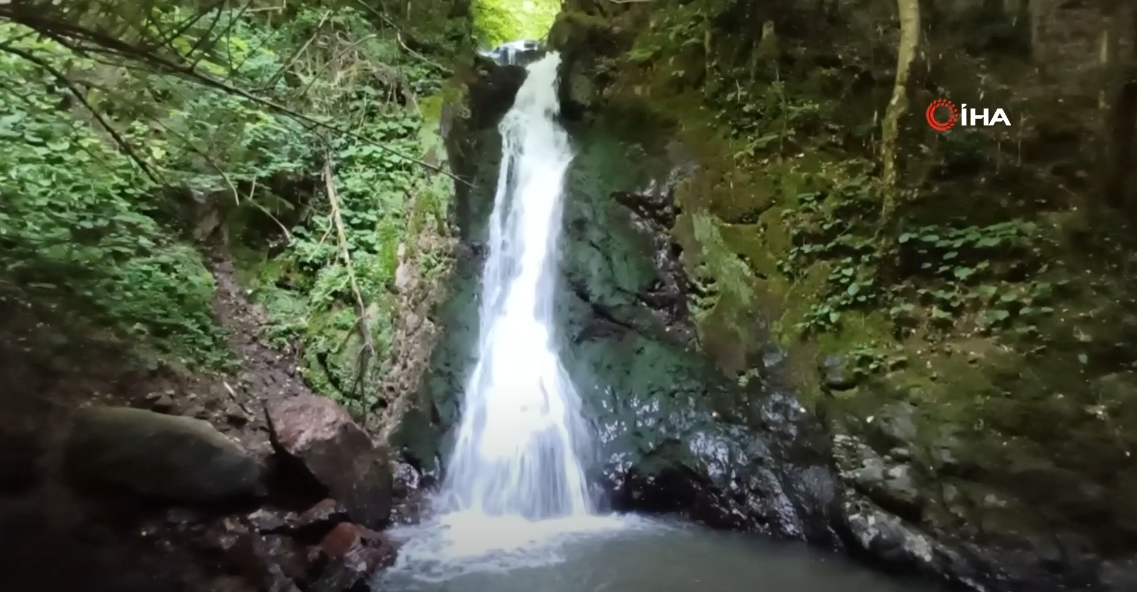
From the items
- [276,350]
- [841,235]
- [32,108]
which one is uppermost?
[32,108]

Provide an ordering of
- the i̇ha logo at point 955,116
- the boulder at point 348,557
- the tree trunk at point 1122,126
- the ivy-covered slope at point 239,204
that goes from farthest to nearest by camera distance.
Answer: the i̇ha logo at point 955,116 < the tree trunk at point 1122,126 < the ivy-covered slope at point 239,204 < the boulder at point 348,557

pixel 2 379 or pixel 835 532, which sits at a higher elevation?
pixel 2 379

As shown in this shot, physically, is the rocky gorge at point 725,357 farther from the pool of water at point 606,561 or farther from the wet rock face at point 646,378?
the pool of water at point 606,561

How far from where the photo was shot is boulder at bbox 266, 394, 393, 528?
17.1ft

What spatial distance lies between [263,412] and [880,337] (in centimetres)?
473

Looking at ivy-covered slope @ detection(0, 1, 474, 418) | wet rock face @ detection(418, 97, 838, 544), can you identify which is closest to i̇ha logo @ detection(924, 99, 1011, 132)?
wet rock face @ detection(418, 97, 838, 544)

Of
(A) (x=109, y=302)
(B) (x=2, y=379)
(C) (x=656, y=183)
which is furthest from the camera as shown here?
(C) (x=656, y=183)

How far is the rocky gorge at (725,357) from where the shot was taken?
4637 millimetres

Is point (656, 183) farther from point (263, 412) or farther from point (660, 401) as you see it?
point (263, 412)

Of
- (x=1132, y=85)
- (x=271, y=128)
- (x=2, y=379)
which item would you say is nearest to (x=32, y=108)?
(x=271, y=128)

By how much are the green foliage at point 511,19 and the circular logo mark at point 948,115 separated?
22.9ft

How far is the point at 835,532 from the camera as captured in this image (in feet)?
18.0

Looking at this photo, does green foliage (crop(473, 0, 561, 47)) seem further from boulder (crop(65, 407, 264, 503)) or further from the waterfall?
boulder (crop(65, 407, 264, 503))

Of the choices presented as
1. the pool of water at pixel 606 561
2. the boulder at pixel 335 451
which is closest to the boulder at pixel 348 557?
the pool of water at pixel 606 561
